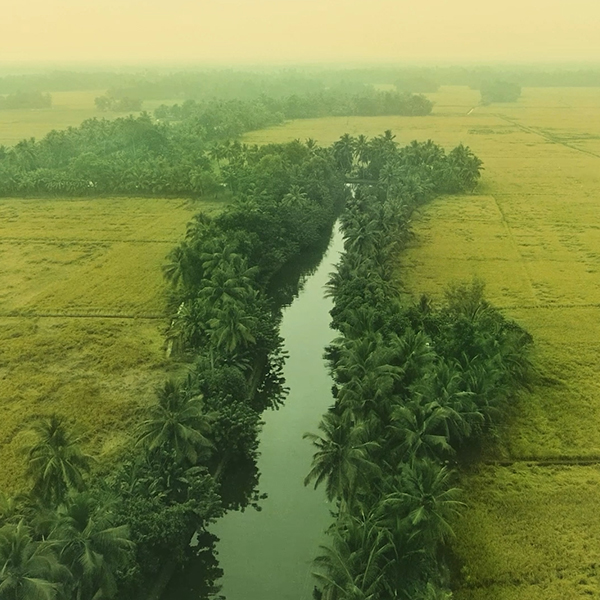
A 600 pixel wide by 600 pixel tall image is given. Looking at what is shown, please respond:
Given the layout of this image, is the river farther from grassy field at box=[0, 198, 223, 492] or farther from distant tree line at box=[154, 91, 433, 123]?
distant tree line at box=[154, 91, 433, 123]

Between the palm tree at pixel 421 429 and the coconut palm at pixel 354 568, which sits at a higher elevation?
the palm tree at pixel 421 429

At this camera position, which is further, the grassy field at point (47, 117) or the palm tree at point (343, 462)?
the grassy field at point (47, 117)

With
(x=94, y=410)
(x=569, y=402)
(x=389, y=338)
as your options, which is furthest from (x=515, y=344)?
(x=94, y=410)

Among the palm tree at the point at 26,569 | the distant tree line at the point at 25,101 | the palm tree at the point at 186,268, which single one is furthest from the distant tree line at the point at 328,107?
the palm tree at the point at 26,569

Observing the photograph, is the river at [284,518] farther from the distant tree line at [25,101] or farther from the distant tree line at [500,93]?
the distant tree line at [500,93]

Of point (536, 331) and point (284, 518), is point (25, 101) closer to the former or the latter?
point (536, 331)

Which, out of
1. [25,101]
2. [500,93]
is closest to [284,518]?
[25,101]
